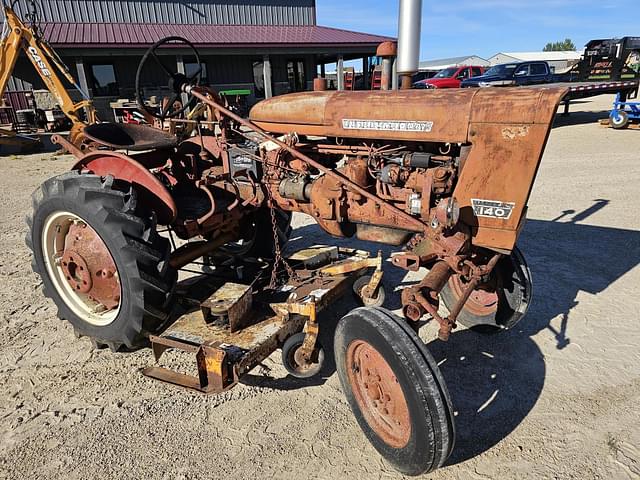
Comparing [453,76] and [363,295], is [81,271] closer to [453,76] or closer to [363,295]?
[363,295]

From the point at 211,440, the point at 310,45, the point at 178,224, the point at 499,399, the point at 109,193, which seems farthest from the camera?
the point at 310,45

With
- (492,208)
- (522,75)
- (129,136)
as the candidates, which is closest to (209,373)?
(492,208)

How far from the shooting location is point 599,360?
3.01 meters

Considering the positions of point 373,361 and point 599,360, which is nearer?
point 373,361

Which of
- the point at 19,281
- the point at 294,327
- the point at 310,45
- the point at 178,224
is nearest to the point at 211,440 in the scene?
the point at 294,327

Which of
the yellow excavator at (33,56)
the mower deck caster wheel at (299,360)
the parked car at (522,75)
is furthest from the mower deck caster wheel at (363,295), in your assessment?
the parked car at (522,75)

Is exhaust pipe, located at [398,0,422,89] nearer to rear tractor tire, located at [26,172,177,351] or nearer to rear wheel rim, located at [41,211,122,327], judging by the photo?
rear tractor tire, located at [26,172,177,351]

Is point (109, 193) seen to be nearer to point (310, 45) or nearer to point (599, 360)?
point (599, 360)

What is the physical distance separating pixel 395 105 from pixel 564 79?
17309 mm

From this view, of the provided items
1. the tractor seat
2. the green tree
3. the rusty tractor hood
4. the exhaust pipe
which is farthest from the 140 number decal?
the green tree

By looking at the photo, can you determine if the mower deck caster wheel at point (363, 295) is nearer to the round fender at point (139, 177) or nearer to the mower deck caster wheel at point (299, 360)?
the mower deck caster wheel at point (299, 360)

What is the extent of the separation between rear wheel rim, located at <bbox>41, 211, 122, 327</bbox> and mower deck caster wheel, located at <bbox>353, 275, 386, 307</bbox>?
5.69ft

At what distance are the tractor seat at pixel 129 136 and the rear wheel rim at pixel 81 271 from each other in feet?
2.21

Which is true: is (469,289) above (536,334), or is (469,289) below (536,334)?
above
